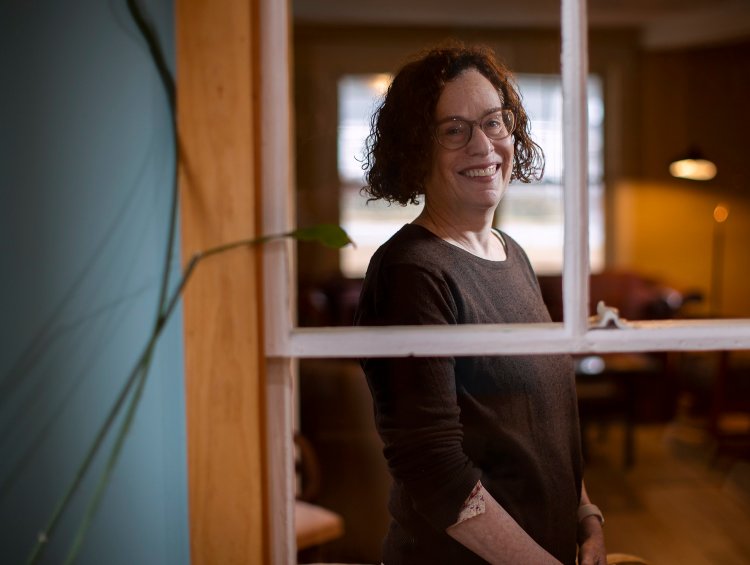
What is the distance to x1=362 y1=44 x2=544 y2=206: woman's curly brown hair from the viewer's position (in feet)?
3.10

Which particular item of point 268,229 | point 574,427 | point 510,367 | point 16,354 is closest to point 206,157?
point 268,229

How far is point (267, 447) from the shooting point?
37.4 inches

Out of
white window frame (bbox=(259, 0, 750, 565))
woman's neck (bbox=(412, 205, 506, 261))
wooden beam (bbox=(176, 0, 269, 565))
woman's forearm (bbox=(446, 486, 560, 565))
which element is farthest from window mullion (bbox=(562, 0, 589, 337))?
wooden beam (bbox=(176, 0, 269, 565))

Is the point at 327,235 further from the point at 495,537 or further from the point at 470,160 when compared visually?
the point at 495,537

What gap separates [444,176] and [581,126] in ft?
0.61

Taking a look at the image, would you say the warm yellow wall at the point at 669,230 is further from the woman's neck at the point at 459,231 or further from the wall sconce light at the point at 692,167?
the woman's neck at the point at 459,231

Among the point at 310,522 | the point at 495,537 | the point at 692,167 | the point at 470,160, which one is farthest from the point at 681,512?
the point at 692,167

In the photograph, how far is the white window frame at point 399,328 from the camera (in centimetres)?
92

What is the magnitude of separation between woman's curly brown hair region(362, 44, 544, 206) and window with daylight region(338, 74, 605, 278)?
0.02 meters

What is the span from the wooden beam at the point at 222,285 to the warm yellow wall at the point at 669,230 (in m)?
6.01

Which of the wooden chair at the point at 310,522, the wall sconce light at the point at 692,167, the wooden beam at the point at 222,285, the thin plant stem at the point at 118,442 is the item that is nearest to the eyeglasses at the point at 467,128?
the wooden beam at the point at 222,285

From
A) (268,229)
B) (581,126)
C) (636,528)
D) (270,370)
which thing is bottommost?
(636,528)

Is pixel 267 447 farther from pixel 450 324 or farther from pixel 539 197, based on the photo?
pixel 539 197

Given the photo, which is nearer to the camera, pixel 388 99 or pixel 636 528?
pixel 388 99
